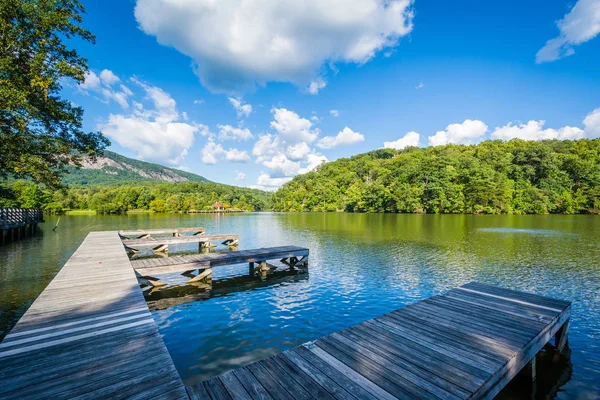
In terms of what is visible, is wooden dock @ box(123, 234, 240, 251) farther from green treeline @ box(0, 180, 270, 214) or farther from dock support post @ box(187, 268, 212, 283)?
green treeline @ box(0, 180, 270, 214)

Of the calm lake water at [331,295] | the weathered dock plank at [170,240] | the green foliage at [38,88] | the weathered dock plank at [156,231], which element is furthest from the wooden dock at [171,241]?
the green foliage at [38,88]

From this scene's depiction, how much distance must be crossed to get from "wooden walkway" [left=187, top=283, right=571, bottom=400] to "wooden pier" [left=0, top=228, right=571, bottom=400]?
0.05 feet

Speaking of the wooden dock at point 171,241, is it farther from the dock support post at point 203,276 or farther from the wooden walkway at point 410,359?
the wooden walkway at point 410,359

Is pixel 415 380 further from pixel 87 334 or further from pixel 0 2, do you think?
pixel 0 2

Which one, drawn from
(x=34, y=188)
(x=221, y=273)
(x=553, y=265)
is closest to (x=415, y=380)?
(x=221, y=273)

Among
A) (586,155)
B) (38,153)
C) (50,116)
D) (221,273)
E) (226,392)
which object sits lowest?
(221,273)

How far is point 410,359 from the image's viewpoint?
3.94 metres

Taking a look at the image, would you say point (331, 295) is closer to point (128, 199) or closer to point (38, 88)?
point (38, 88)

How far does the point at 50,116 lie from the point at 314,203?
8842 centimetres

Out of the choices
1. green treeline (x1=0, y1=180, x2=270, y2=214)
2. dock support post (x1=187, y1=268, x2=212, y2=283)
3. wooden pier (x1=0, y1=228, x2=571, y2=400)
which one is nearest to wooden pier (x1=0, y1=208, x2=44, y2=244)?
dock support post (x1=187, y1=268, x2=212, y2=283)

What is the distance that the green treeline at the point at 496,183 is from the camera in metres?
62.8

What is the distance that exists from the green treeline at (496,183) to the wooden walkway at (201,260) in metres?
63.7

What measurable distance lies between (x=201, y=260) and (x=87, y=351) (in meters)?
7.51

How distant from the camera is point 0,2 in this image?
11898 millimetres
